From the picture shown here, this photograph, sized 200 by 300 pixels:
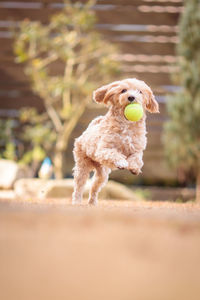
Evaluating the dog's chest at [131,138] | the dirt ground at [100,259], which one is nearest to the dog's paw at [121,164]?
the dog's chest at [131,138]

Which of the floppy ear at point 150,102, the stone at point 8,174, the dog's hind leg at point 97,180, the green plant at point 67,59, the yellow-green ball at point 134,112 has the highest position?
the green plant at point 67,59

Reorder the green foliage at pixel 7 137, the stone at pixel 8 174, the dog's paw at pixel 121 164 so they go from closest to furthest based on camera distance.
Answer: the dog's paw at pixel 121 164 → the stone at pixel 8 174 → the green foliage at pixel 7 137

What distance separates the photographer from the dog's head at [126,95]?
5.27 feet

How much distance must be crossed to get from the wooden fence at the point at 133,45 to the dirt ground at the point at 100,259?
698 centimetres

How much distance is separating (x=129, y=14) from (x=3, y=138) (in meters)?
3.10

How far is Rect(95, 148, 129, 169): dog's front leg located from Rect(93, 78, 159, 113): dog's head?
192 mm

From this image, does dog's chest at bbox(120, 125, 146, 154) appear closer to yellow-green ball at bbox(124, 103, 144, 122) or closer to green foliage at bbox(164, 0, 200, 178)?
yellow-green ball at bbox(124, 103, 144, 122)

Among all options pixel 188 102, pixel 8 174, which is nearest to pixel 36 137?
pixel 8 174

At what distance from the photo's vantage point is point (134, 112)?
1.55 metres

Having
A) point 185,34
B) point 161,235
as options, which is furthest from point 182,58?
point 161,235

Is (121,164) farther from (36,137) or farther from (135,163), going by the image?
(36,137)

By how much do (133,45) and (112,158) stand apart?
6289 millimetres

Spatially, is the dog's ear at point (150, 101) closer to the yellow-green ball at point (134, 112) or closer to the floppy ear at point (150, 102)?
the floppy ear at point (150, 102)

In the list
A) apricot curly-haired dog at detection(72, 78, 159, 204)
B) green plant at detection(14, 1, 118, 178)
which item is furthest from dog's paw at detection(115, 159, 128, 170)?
green plant at detection(14, 1, 118, 178)
